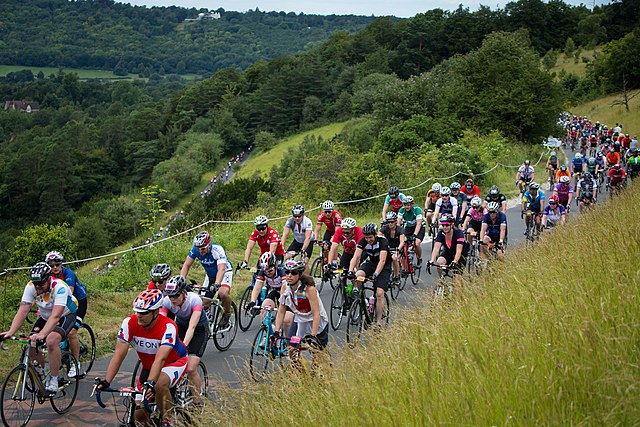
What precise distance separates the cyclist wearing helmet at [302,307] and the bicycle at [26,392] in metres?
3.26

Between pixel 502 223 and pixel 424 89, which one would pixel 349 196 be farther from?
pixel 424 89

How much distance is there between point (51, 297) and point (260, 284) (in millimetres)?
3964

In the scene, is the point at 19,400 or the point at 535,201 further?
the point at 535,201

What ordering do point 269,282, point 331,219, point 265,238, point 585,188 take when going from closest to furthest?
point 269,282, point 265,238, point 331,219, point 585,188

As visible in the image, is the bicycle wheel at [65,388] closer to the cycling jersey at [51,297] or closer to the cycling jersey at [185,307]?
the cycling jersey at [51,297]

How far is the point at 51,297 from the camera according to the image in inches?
408

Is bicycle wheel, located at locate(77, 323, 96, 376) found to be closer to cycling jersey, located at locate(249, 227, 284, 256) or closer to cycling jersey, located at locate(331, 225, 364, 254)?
cycling jersey, located at locate(249, 227, 284, 256)

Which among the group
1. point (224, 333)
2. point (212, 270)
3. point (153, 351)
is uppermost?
point (153, 351)

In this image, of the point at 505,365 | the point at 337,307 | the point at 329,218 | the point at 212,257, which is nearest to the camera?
the point at 505,365

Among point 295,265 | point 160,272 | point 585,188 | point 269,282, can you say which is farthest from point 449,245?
point 585,188

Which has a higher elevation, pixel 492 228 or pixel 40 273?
pixel 40 273

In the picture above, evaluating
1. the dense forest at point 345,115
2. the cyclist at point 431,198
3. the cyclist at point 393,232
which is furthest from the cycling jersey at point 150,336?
the dense forest at point 345,115

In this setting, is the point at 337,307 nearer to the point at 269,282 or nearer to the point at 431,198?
the point at 269,282

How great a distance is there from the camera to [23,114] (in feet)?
615
